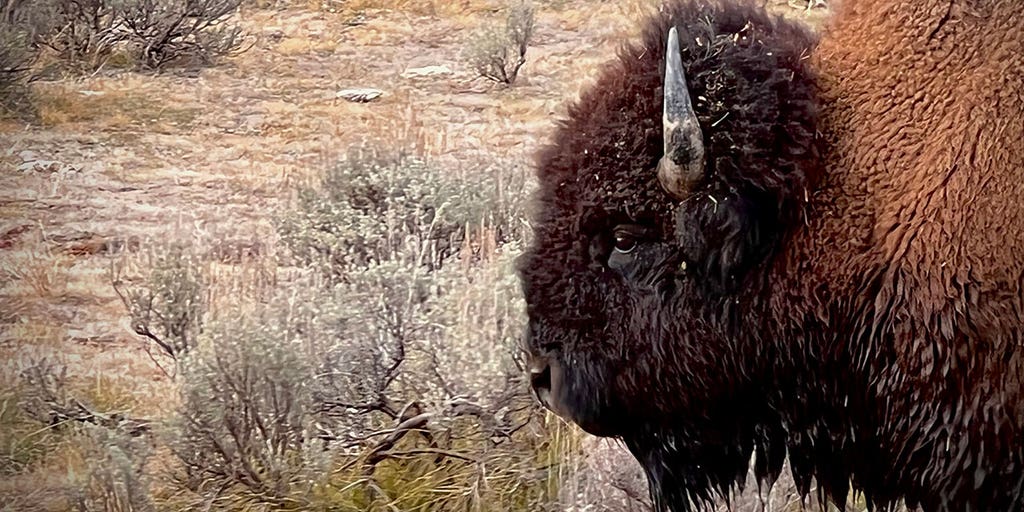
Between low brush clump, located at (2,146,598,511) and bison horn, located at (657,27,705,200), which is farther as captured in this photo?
low brush clump, located at (2,146,598,511)

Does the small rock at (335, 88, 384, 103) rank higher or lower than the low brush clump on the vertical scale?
higher

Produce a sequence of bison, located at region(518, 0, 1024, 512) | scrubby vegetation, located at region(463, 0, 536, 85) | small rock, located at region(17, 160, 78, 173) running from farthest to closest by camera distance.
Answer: scrubby vegetation, located at region(463, 0, 536, 85)
small rock, located at region(17, 160, 78, 173)
bison, located at region(518, 0, 1024, 512)

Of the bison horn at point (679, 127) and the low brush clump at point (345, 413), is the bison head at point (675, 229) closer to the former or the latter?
the bison horn at point (679, 127)

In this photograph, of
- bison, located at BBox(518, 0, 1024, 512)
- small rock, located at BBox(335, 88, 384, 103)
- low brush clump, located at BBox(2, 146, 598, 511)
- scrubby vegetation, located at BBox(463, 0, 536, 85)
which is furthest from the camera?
small rock, located at BBox(335, 88, 384, 103)

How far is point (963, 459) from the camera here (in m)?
1.62

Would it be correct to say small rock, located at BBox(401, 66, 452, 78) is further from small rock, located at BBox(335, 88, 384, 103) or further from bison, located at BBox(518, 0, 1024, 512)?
bison, located at BBox(518, 0, 1024, 512)

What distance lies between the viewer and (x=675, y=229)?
171 cm

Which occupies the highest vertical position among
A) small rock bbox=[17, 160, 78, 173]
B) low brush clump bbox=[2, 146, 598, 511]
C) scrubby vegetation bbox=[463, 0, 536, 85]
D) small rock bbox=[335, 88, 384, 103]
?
scrubby vegetation bbox=[463, 0, 536, 85]

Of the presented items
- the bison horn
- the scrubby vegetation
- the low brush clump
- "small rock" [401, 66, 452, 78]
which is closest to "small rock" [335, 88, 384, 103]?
"small rock" [401, 66, 452, 78]

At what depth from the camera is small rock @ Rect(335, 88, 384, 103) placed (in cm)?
427

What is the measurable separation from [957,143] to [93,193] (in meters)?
3.01

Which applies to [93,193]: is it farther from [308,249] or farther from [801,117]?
[801,117]

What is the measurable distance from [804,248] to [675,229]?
0.18 m

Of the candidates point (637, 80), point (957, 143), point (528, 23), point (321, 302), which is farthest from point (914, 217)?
point (528, 23)
